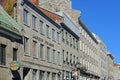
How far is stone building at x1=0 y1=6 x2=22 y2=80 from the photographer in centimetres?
3222

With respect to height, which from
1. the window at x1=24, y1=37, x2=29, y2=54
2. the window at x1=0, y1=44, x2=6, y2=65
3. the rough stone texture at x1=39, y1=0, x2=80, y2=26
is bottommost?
the window at x1=0, y1=44, x2=6, y2=65

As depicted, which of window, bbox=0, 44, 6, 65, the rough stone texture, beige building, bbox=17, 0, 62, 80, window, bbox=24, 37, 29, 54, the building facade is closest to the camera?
window, bbox=0, 44, 6, 65

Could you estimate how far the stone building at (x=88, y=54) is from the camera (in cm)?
7075

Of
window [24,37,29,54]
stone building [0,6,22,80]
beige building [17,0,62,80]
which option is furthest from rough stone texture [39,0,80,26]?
stone building [0,6,22,80]

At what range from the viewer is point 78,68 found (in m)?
64.6

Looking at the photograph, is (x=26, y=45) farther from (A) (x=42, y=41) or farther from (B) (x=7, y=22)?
(A) (x=42, y=41)

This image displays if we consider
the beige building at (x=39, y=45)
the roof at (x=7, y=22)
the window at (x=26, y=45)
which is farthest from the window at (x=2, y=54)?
the window at (x=26, y=45)

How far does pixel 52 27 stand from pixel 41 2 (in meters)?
12.0

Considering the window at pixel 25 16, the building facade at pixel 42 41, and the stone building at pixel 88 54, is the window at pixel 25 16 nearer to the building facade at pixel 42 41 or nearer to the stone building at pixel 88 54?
the building facade at pixel 42 41

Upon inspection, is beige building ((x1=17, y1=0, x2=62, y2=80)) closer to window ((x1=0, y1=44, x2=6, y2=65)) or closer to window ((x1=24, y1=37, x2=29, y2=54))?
window ((x1=24, y1=37, x2=29, y2=54))

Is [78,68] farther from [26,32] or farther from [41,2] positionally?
[26,32]

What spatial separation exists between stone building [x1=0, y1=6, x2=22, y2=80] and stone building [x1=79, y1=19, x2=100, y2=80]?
106ft

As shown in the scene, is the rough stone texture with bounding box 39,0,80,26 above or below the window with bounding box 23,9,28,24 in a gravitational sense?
above

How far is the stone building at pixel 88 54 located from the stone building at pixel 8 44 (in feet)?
106
